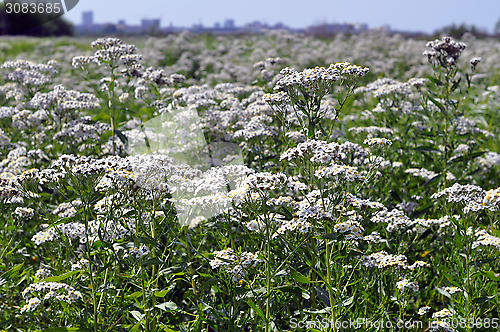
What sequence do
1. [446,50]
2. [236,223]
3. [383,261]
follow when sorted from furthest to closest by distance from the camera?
[446,50]
[236,223]
[383,261]

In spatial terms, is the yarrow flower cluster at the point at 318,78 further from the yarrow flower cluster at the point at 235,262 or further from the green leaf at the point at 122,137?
the green leaf at the point at 122,137

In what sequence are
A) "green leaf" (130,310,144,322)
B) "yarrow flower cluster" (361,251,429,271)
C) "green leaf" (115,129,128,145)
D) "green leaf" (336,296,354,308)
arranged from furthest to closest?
"green leaf" (115,129,128,145) → "yarrow flower cluster" (361,251,429,271) → "green leaf" (130,310,144,322) → "green leaf" (336,296,354,308)

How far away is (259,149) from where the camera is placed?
215 inches

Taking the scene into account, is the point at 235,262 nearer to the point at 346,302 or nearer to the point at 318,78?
the point at 346,302

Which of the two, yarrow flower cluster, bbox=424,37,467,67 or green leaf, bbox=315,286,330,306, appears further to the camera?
yarrow flower cluster, bbox=424,37,467,67

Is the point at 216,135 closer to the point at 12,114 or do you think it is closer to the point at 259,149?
the point at 259,149

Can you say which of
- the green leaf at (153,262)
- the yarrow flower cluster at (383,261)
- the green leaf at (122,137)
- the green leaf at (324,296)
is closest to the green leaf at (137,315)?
the green leaf at (153,262)

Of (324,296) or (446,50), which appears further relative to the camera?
(446,50)

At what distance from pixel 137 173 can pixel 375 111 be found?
4.26 metres

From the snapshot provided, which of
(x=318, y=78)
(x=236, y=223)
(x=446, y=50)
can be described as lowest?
(x=236, y=223)

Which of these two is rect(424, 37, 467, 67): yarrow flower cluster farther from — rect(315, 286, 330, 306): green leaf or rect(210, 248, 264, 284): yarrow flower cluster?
rect(210, 248, 264, 284): yarrow flower cluster

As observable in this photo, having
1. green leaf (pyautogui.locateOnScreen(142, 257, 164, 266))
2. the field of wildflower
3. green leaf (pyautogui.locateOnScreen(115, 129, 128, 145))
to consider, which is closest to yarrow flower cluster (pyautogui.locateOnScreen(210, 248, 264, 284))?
the field of wildflower

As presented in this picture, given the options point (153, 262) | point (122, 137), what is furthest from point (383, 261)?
point (122, 137)

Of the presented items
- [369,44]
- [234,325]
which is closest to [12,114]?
[234,325]
